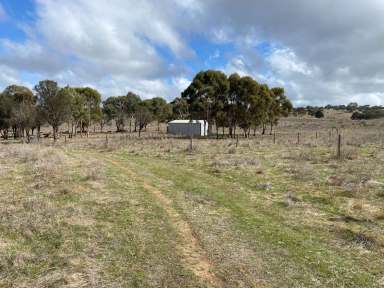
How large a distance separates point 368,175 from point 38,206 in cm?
1387

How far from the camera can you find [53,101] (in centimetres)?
4997

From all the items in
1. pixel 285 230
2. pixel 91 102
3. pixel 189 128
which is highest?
pixel 91 102

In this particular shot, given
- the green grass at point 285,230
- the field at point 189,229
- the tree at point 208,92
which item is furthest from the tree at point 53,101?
the green grass at point 285,230

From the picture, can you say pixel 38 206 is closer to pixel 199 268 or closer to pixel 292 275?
pixel 199 268

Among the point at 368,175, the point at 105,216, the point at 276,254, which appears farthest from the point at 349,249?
the point at 368,175

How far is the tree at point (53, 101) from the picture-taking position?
50.0 metres

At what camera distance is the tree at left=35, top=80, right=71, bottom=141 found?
5000cm

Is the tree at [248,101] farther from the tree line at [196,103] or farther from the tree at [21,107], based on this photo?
the tree at [21,107]

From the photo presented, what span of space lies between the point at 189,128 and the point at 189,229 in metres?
62.9

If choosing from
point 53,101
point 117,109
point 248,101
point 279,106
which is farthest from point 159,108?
point 53,101

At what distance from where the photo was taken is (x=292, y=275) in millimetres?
7117

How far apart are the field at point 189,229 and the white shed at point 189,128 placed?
2081 inches

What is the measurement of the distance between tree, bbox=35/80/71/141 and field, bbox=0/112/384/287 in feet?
108

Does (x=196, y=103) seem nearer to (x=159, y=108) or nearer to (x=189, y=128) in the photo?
(x=189, y=128)
